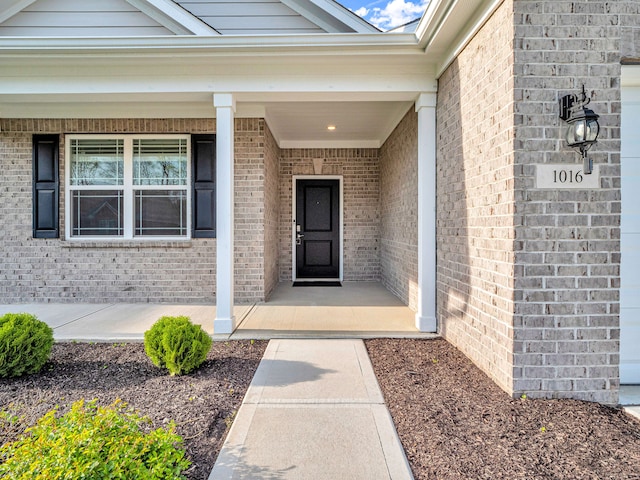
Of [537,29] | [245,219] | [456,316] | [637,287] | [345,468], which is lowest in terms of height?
[345,468]

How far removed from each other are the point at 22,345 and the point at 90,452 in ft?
6.78

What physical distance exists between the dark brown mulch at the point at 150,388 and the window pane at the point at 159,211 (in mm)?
2489

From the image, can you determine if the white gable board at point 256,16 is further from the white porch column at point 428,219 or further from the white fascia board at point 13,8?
the white porch column at point 428,219

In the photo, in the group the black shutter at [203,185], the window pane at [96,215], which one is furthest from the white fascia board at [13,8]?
the black shutter at [203,185]

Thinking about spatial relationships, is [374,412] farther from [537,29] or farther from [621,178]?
[537,29]

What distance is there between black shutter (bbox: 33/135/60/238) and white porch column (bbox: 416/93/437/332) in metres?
5.49

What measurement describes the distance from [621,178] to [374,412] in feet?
8.23

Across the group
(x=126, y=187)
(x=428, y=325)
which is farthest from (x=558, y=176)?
(x=126, y=187)

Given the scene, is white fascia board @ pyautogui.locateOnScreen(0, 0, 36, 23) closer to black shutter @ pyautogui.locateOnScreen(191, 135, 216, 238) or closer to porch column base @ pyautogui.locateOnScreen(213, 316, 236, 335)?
black shutter @ pyautogui.locateOnScreen(191, 135, 216, 238)

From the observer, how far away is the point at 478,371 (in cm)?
308

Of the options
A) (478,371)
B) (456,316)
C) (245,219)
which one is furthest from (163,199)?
(478,371)

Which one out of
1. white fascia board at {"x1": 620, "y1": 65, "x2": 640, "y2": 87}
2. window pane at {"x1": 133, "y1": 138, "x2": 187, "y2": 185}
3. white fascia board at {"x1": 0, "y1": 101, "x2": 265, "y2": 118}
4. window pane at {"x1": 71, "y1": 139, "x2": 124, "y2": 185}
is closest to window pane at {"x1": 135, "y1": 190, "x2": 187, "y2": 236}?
window pane at {"x1": 133, "y1": 138, "x2": 187, "y2": 185}

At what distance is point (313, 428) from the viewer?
2238 millimetres

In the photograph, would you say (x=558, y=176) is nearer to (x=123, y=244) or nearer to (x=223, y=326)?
(x=223, y=326)
